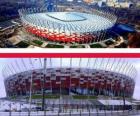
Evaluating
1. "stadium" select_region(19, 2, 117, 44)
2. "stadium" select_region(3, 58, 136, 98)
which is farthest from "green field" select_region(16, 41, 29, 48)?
"stadium" select_region(3, 58, 136, 98)

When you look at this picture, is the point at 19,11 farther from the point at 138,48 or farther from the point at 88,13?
the point at 138,48

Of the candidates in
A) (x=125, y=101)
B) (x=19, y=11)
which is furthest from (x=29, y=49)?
(x=125, y=101)

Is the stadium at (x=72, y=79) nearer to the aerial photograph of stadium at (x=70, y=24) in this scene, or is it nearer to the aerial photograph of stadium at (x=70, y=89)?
the aerial photograph of stadium at (x=70, y=89)

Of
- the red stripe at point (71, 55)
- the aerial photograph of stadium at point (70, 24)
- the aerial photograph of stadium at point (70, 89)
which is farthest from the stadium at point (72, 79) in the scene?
the aerial photograph of stadium at point (70, 24)

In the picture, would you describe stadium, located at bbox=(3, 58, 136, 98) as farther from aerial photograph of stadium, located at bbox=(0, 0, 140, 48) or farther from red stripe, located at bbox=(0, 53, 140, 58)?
aerial photograph of stadium, located at bbox=(0, 0, 140, 48)

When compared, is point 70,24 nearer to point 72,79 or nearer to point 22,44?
point 22,44

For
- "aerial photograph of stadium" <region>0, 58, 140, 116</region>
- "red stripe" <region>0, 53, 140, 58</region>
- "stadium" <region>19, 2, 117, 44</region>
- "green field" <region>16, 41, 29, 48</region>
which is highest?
"stadium" <region>19, 2, 117, 44</region>

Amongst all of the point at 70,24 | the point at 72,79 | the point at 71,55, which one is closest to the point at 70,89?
the point at 72,79
